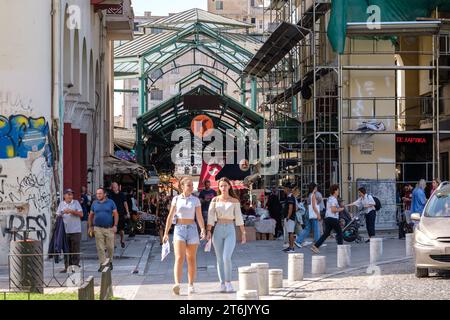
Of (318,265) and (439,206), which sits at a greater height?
(439,206)

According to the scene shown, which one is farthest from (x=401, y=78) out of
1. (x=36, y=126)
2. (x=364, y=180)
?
(x=36, y=126)

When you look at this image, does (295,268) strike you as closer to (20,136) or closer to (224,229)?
(224,229)

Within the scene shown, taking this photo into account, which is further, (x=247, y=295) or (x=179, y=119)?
(x=179, y=119)

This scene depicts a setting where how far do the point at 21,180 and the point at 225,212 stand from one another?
284 inches

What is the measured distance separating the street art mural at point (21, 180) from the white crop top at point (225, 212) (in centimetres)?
656

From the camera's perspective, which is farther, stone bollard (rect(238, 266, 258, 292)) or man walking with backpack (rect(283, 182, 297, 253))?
man walking with backpack (rect(283, 182, 297, 253))

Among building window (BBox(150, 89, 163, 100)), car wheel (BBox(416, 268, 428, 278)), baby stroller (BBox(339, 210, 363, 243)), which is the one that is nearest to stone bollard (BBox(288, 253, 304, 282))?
car wheel (BBox(416, 268, 428, 278))

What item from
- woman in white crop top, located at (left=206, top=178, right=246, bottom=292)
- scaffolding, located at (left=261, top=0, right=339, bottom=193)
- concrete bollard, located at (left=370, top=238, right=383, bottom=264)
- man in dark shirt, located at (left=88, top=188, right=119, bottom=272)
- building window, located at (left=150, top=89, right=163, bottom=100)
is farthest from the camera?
building window, located at (left=150, top=89, right=163, bottom=100)

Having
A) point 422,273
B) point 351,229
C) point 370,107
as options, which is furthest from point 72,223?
point 370,107

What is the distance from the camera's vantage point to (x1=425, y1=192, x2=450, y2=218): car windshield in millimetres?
17828

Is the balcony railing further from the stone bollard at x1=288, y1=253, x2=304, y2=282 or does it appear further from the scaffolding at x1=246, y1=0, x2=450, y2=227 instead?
the stone bollard at x1=288, y1=253, x2=304, y2=282

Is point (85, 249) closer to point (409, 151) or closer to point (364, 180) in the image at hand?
point (364, 180)

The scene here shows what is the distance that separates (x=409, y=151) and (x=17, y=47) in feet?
58.0

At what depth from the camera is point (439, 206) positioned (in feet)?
59.2
